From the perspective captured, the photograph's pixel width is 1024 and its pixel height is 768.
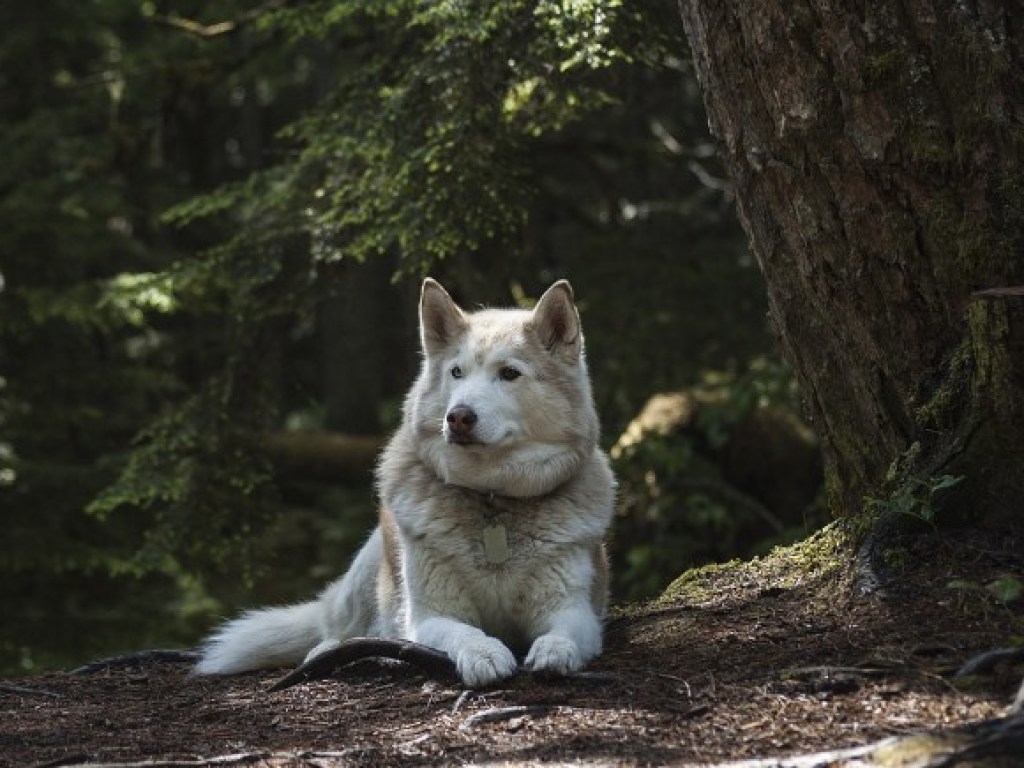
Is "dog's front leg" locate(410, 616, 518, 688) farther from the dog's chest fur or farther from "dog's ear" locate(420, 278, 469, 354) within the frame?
"dog's ear" locate(420, 278, 469, 354)

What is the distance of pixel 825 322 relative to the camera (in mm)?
5336

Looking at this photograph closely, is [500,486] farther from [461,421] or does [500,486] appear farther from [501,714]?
[501,714]

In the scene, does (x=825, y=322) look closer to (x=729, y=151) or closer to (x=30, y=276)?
(x=729, y=151)

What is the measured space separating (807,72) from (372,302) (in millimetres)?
12645

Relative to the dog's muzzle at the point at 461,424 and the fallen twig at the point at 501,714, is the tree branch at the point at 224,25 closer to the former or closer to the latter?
the dog's muzzle at the point at 461,424

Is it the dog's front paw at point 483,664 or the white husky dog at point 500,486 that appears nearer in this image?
the dog's front paw at point 483,664

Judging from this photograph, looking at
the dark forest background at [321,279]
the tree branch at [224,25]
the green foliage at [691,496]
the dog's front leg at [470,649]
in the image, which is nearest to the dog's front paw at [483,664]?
the dog's front leg at [470,649]

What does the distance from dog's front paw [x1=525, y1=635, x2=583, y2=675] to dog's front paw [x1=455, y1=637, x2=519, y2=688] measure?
83mm

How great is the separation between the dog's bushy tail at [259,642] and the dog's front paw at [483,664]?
1.65 metres

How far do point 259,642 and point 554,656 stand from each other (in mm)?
1980

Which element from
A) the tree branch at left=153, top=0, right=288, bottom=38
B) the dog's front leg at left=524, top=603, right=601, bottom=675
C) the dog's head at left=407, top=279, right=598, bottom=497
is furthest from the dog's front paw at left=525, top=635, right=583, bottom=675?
the tree branch at left=153, top=0, right=288, bottom=38

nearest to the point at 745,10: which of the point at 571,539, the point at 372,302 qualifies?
the point at 571,539

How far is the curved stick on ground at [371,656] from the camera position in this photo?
5.11 m

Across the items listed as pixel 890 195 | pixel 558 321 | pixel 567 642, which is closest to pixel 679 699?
pixel 567 642
